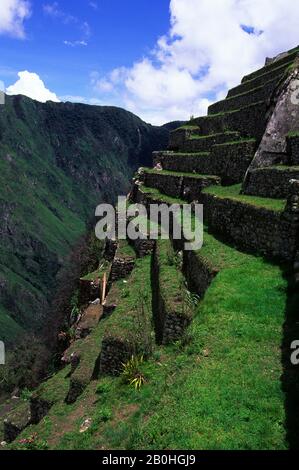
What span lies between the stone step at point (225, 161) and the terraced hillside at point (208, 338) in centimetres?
10

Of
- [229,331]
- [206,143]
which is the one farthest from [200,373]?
[206,143]

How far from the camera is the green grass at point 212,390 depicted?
8.25 m

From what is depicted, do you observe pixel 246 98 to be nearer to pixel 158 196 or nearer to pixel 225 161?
pixel 225 161

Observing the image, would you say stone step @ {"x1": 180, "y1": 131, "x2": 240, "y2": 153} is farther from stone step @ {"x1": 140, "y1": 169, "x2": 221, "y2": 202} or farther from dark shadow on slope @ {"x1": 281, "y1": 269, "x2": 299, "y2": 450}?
dark shadow on slope @ {"x1": 281, "y1": 269, "x2": 299, "y2": 450}

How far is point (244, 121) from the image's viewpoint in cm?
2912

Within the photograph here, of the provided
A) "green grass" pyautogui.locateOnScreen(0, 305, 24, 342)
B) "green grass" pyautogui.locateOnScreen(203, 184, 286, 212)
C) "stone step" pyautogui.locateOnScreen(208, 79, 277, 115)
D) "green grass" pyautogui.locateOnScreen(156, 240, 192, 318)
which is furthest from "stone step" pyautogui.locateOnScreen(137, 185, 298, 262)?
"green grass" pyautogui.locateOnScreen(0, 305, 24, 342)

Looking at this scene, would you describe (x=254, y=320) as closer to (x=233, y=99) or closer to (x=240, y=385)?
(x=240, y=385)

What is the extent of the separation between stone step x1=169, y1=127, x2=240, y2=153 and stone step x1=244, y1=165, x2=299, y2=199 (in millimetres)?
9636

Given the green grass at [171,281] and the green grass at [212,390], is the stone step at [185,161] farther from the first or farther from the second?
the green grass at [212,390]

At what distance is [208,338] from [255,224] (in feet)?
19.9

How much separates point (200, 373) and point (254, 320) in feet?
8.24

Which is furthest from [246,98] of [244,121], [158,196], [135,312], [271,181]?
[135,312]

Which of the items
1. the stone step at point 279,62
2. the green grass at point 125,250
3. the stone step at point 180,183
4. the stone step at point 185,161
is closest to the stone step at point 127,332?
the green grass at point 125,250

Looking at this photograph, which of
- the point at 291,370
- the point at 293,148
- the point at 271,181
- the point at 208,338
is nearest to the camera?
the point at 291,370
